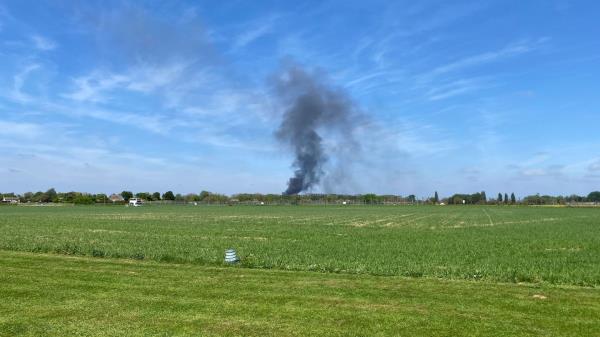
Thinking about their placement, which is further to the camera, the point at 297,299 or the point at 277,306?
the point at 297,299

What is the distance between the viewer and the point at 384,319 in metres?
9.48

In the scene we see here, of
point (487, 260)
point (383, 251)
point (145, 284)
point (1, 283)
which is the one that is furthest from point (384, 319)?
point (383, 251)

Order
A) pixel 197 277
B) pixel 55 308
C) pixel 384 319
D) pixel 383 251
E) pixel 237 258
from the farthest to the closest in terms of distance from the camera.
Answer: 1. pixel 383 251
2. pixel 237 258
3. pixel 197 277
4. pixel 55 308
5. pixel 384 319

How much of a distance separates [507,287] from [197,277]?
27.9 feet

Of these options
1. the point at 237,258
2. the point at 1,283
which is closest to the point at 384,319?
the point at 1,283

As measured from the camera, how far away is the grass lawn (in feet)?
28.9

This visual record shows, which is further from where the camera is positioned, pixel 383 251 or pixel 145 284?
pixel 383 251

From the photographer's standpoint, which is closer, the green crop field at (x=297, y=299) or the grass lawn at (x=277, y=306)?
the grass lawn at (x=277, y=306)

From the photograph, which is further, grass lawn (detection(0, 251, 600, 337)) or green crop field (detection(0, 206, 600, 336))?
green crop field (detection(0, 206, 600, 336))

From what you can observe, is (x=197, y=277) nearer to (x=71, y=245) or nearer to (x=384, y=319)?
(x=384, y=319)

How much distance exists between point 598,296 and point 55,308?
1221 centimetres

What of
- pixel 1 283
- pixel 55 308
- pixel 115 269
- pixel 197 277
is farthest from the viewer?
pixel 115 269

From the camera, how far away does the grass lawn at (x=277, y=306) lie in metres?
8.81

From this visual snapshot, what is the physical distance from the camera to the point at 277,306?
34.6 ft
